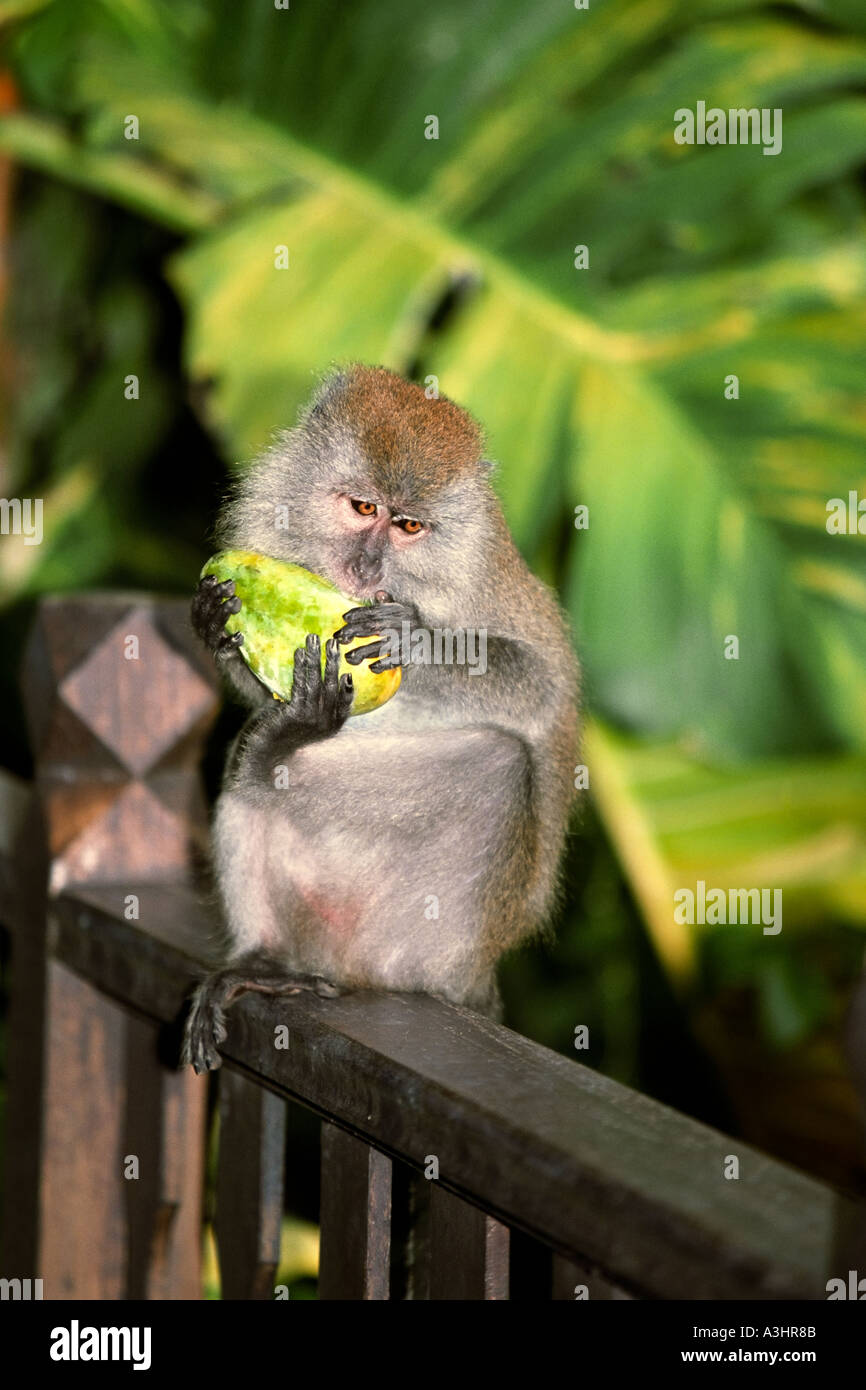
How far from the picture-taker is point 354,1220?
3.92 ft

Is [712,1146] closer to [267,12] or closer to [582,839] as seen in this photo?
[582,839]

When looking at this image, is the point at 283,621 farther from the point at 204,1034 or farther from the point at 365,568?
the point at 204,1034

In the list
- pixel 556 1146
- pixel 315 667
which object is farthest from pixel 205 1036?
pixel 556 1146

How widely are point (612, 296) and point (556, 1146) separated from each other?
2235 millimetres

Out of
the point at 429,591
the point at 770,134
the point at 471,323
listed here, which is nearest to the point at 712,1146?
the point at 429,591

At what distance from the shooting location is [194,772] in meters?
1.89

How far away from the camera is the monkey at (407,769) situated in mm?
1790

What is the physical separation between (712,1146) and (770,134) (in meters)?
2.35

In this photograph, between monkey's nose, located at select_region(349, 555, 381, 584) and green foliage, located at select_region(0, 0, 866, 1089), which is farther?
green foliage, located at select_region(0, 0, 866, 1089)

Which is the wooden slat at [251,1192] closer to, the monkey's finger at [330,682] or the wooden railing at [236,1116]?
the wooden railing at [236,1116]

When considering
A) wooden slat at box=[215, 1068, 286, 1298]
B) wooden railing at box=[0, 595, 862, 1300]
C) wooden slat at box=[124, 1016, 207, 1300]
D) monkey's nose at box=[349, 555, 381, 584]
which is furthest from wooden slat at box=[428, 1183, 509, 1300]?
monkey's nose at box=[349, 555, 381, 584]

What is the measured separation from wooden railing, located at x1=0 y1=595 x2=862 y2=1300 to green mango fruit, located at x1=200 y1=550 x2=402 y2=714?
25cm

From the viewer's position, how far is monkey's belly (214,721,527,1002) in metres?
1.79

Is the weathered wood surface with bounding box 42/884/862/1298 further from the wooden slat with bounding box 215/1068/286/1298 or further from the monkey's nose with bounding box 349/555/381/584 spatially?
the monkey's nose with bounding box 349/555/381/584
